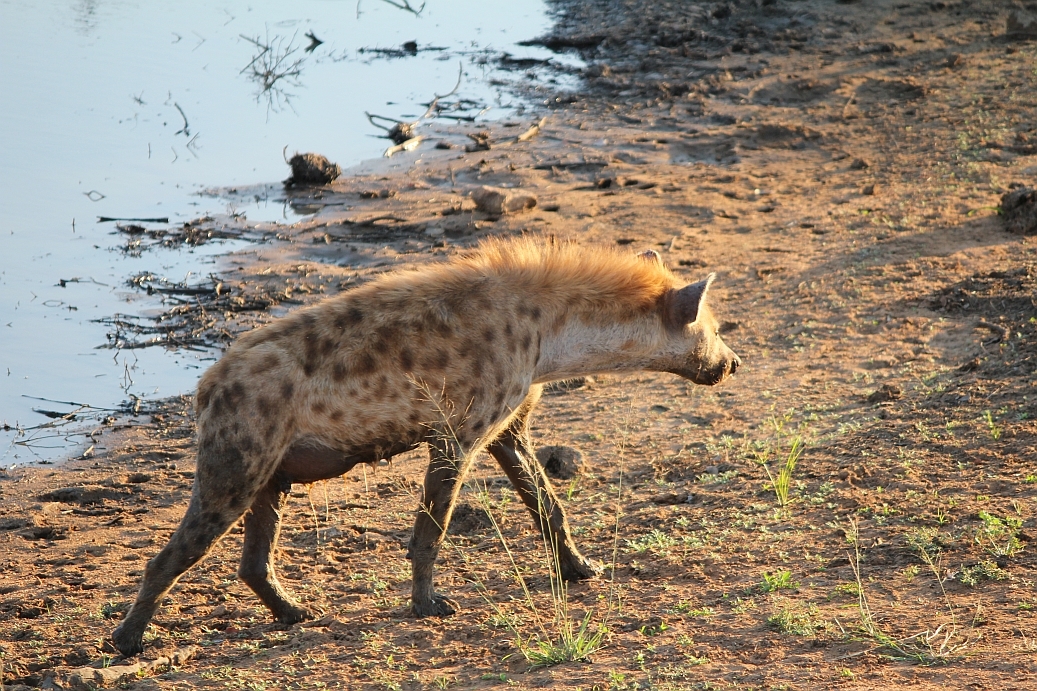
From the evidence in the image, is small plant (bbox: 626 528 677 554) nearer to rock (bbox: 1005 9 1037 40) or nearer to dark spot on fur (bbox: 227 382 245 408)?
dark spot on fur (bbox: 227 382 245 408)

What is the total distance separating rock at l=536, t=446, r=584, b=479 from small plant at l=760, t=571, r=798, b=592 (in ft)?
4.30

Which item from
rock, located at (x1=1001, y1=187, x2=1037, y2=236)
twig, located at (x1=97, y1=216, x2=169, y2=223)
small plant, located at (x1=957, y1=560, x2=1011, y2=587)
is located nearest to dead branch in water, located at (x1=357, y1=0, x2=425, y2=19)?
twig, located at (x1=97, y1=216, x2=169, y2=223)

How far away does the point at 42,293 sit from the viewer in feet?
24.4

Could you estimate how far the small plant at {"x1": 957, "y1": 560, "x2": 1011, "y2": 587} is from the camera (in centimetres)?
373

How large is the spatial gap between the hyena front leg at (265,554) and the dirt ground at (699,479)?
0.09 meters

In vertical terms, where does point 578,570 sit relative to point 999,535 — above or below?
below

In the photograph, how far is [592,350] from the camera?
4.40m

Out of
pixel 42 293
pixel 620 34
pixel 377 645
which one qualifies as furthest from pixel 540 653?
pixel 620 34

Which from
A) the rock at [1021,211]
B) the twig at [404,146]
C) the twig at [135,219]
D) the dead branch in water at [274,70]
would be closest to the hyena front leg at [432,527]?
the rock at [1021,211]

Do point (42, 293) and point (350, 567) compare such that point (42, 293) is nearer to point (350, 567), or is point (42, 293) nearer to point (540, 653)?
point (350, 567)

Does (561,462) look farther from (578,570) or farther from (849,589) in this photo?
(849,589)

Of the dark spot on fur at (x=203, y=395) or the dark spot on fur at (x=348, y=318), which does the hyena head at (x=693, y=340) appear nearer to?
the dark spot on fur at (x=348, y=318)

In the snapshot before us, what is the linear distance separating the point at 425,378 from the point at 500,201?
4672 mm

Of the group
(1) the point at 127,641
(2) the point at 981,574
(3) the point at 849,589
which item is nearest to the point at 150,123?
(1) the point at 127,641
